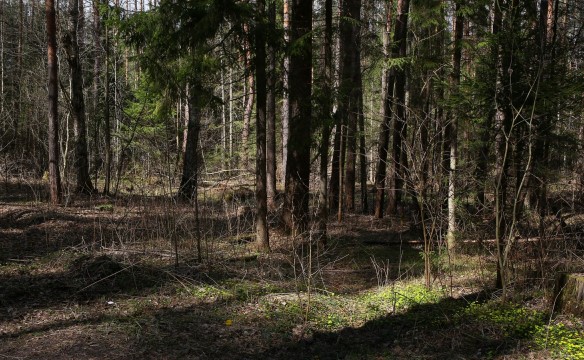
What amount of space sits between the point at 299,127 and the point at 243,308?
448cm

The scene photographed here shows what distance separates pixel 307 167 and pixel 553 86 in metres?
4.98

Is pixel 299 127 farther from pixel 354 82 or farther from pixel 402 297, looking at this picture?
pixel 354 82

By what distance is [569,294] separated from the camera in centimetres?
626

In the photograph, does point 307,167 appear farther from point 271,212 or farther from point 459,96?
point 459,96

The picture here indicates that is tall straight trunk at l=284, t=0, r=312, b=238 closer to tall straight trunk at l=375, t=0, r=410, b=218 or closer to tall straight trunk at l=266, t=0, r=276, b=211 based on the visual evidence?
tall straight trunk at l=266, t=0, r=276, b=211

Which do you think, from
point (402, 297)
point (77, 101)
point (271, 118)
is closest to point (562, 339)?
point (402, 297)

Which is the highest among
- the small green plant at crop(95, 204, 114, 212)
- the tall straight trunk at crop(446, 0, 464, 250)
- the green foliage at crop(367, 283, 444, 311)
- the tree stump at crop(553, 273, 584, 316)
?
the tall straight trunk at crop(446, 0, 464, 250)


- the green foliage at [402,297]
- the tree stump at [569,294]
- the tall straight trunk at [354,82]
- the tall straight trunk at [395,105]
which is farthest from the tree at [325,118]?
the tree stump at [569,294]

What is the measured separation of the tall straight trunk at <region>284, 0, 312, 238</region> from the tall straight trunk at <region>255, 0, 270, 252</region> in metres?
0.87

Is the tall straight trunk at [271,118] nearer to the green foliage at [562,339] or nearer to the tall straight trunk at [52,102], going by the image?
the tall straight trunk at [52,102]

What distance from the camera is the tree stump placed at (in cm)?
614

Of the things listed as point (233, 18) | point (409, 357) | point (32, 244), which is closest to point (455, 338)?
point (409, 357)

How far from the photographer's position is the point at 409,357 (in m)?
5.59

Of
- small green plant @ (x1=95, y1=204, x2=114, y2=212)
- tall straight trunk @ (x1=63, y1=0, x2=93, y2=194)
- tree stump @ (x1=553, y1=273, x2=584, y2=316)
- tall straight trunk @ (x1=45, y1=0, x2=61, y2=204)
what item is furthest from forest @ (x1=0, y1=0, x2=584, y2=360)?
tall straight trunk @ (x1=63, y1=0, x2=93, y2=194)
